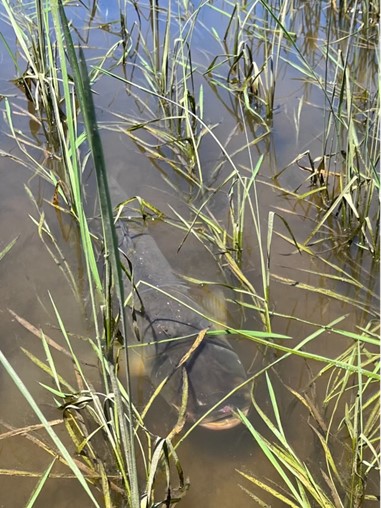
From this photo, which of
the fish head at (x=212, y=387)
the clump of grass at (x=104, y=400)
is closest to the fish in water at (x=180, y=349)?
the fish head at (x=212, y=387)

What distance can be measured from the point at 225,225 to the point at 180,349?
39.6 inches

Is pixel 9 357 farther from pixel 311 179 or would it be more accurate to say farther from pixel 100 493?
pixel 311 179

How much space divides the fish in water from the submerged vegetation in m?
0.09

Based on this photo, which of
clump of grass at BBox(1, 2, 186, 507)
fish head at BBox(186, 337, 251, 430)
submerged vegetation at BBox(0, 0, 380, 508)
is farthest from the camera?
fish head at BBox(186, 337, 251, 430)

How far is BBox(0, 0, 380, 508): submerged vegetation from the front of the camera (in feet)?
6.04

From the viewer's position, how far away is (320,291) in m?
2.80

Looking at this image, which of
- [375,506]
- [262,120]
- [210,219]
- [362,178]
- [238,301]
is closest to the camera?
[375,506]

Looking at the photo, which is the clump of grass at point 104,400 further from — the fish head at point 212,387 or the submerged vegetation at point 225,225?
the fish head at point 212,387

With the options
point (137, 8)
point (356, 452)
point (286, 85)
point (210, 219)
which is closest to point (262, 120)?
point (286, 85)

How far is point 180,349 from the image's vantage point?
2.41 meters

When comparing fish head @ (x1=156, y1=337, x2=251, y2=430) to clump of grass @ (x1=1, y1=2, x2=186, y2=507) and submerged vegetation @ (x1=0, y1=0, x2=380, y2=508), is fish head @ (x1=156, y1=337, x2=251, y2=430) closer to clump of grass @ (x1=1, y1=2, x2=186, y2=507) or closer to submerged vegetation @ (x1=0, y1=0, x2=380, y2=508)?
submerged vegetation @ (x1=0, y1=0, x2=380, y2=508)

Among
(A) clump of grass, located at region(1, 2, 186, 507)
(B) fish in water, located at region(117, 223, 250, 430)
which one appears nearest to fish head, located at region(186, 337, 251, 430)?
(B) fish in water, located at region(117, 223, 250, 430)

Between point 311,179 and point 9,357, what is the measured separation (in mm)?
2031

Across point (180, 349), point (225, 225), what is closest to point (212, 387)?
point (180, 349)
